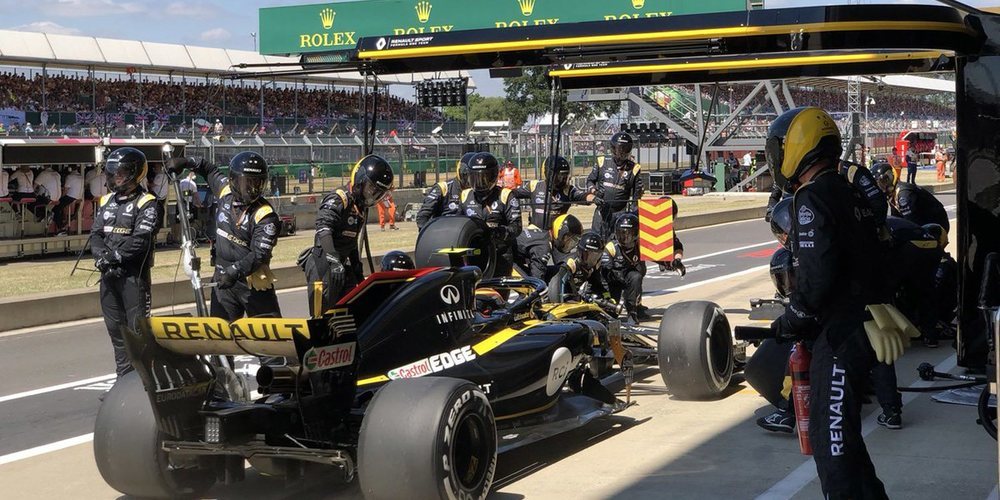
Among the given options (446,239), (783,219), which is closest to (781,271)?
(783,219)

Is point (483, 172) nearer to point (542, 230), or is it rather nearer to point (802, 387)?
point (542, 230)

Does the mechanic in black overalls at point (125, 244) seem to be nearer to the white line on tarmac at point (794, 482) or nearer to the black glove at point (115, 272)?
the black glove at point (115, 272)

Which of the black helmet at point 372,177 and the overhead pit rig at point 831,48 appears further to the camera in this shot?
the black helmet at point 372,177

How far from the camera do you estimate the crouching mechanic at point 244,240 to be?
28.5ft

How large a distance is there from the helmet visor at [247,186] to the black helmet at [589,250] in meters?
3.47

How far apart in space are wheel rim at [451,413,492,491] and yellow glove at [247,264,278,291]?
3.43 m

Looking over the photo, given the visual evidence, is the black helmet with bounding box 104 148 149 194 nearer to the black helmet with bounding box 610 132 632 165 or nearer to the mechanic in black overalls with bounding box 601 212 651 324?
the mechanic in black overalls with bounding box 601 212 651 324

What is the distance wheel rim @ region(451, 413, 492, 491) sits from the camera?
579 centimetres

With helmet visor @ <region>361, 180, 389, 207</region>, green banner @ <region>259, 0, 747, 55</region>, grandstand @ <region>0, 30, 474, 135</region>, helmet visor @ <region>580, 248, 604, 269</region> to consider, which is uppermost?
green banner @ <region>259, 0, 747, 55</region>

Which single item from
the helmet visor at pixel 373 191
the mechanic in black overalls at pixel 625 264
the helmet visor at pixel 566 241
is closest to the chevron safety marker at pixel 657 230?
the helmet visor at pixel 566 241

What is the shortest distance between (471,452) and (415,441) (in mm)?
510

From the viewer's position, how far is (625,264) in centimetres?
1217

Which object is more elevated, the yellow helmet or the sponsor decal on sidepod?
the yellow helmet

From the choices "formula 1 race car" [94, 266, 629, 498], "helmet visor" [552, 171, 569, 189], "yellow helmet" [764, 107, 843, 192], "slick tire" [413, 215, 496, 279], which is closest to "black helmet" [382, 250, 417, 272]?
"formula 1 race car" [94, 266, 629, 498]
